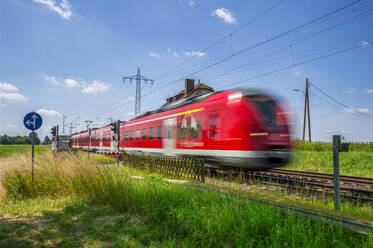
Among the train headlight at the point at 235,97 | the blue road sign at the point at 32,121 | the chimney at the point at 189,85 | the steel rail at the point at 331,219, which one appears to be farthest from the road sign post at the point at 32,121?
the chimney at the point at 189,85

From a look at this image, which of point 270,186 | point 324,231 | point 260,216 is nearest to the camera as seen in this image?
point 324,231

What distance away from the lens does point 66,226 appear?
15.2 ft

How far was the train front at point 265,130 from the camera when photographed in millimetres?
8711

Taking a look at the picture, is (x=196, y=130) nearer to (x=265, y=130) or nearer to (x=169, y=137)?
(x=169, y=137)

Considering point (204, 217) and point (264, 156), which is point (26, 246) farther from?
point (264, 156)

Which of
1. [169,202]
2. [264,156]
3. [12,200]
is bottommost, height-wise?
[12,200]

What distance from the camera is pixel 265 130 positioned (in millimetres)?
8953

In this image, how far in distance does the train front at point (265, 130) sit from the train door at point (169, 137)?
4.85 meters

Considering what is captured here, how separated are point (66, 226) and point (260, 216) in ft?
11.2

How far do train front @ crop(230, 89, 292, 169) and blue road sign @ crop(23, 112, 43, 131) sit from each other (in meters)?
8.03

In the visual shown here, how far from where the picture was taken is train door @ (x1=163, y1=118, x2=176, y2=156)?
42.9 ft

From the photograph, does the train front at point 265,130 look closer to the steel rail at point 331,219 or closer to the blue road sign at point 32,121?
the steel rail at point 331,219

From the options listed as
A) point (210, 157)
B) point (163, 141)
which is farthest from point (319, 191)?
point (163, 141)

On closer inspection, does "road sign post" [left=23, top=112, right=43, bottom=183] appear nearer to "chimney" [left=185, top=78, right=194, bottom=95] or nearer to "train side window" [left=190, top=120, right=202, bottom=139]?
"train side window" [left=190, top=120, right=202, bottom=139]
